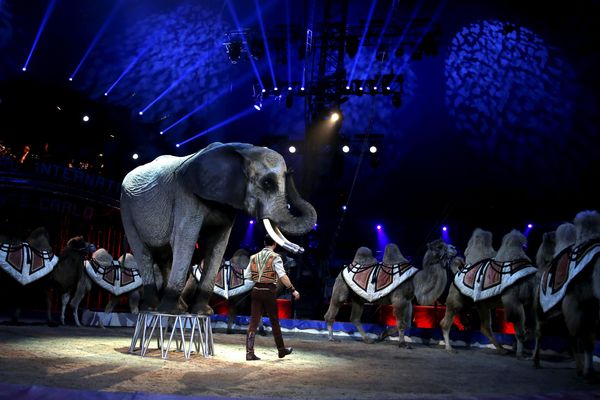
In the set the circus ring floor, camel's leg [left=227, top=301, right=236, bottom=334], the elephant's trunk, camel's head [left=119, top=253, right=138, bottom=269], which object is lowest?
the circus ring floor

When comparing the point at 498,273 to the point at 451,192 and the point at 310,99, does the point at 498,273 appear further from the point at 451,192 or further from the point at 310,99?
the point at 451,192

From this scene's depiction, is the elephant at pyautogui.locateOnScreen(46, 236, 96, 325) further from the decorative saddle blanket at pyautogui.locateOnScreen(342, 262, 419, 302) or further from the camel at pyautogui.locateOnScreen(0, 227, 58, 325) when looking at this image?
the decorative saddle blanket at pyautogui.locateOnScreen(342, 262, 419, 302)

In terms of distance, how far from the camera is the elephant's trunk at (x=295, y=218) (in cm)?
545

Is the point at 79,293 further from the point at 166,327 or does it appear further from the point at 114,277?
the point at 166,327

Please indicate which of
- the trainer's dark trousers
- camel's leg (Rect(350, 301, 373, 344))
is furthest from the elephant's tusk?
camel's leg (Rect(350, 301, 373, 344))

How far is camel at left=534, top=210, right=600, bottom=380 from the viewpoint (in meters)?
5.29

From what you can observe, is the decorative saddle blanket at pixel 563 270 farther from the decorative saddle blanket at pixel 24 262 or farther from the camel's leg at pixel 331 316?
the decorative saddle blanket at pixel 24 262

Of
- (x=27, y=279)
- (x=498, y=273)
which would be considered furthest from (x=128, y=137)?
(x=498, y=273)

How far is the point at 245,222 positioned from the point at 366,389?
641 inches

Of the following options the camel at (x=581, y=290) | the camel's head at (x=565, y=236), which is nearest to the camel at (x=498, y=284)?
the camel's head at (x=565, y=236)

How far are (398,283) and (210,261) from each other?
4228 millimetres

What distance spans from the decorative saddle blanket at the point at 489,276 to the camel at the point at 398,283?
93 centimetres

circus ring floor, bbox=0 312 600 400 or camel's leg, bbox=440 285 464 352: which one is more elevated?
camel's leg, bbox=440 285 464 352

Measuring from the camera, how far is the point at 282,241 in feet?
17.8
